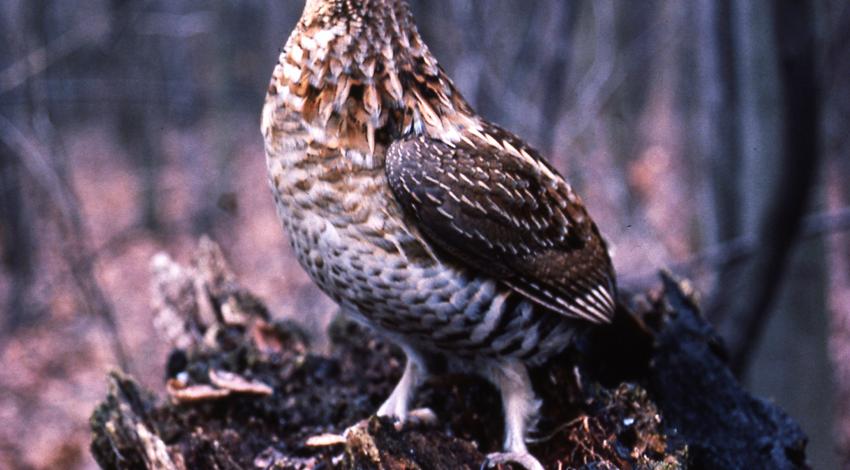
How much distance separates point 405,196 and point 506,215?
0.39 metres

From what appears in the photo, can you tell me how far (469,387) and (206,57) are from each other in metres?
23.2

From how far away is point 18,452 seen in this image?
7.21 meters

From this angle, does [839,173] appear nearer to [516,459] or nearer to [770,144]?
[770,144]

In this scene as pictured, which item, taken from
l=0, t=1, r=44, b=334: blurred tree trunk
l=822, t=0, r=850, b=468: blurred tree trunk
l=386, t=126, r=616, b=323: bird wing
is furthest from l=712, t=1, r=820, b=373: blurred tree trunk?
l=0, t=1, r=44, b=334: blurred tree trunk

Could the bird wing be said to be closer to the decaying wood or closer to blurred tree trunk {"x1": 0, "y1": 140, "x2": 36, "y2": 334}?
the decaying wood

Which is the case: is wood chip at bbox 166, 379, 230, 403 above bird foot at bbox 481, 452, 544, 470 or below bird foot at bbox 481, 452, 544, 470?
above

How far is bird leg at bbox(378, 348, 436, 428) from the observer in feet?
10.4

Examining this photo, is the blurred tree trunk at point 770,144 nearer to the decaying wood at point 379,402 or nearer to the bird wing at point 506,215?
the decaying wood at point 379,402

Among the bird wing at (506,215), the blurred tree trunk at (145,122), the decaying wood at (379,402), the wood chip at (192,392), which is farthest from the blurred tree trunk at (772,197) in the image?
the blurred tree trunk at (145,122)

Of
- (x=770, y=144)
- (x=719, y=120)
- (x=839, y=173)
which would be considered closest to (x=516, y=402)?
(x=770, y=144)

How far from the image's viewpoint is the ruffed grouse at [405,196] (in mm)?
2645

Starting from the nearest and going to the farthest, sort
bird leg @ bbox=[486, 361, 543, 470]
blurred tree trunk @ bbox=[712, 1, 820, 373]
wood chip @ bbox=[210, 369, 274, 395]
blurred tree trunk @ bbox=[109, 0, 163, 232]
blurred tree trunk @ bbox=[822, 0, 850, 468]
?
bird leg @ bbox=[486, 361, 543, 470], wood chip @ bbox=[210, 369, 274, 395], blurred tree trunk @ bbox=[712, 1, 820, 373], blurred tree trunk @ bbox=[822, 0, 850, 468], blurred tree trunk @ bbox=[109, 0, 163, 232]

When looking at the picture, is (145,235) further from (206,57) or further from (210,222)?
(206,57)

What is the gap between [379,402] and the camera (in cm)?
350
